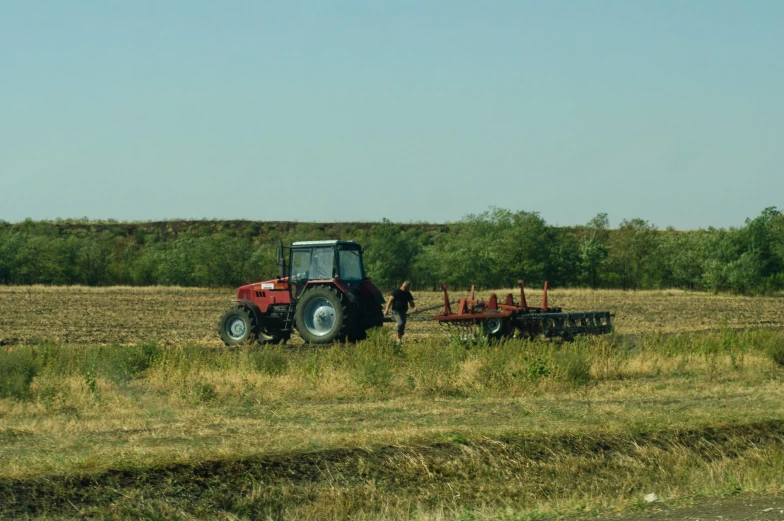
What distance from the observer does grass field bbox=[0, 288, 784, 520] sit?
8172 millimetres

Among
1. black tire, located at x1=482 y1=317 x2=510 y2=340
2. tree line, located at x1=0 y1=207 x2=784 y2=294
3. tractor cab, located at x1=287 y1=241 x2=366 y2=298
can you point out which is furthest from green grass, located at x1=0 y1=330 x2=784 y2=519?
tree line, located at x1=0 y1=207 x2=784 y2=294

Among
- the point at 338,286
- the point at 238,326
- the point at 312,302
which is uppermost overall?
the point at 338,286

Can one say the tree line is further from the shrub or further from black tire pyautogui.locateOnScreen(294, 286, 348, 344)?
the shrub

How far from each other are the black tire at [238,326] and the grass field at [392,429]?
191 inches

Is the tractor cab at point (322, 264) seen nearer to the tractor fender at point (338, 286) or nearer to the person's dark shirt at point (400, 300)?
the tractor fender at point (338, 286)

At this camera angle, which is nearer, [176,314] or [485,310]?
[485,310]

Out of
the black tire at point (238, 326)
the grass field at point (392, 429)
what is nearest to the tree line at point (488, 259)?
the black tire at point (238, 326)

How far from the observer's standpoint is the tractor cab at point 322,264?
2022 centimetres

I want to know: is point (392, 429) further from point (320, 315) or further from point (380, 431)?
point (320, 315)

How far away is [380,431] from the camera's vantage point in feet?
32.8

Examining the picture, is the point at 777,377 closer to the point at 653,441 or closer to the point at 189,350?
the point at 653,441

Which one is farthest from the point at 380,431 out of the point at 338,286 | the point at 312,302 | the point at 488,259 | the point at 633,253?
the point at 633,253

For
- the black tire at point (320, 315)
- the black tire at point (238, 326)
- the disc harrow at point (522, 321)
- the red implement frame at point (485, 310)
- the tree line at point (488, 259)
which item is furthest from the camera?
the tree line at point (488, 259)

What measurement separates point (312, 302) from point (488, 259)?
159 feet
